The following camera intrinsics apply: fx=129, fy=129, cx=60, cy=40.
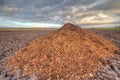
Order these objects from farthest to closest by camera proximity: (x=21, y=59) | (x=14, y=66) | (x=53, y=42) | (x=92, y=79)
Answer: (x=53, y=42), (x=21, y=59), (x=14, y=66), (x=92, y=79)

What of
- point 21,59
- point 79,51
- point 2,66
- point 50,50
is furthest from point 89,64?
point 2,66

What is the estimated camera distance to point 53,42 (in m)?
7.04

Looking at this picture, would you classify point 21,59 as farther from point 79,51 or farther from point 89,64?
point 89,64

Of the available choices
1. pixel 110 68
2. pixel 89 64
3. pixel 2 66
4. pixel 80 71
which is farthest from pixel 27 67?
pixel 110 68

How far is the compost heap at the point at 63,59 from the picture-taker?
479cm

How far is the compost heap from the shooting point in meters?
4.79

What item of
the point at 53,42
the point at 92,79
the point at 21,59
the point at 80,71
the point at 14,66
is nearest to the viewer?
the point at 92,79

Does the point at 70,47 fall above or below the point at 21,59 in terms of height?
above

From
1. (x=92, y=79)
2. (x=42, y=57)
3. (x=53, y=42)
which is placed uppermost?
(x=53, y=42)

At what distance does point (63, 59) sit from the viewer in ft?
18.2

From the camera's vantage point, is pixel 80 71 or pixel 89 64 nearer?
pixel 80 71

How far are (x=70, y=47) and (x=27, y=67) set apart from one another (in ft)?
7.41

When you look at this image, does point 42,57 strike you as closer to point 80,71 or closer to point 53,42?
point 53,42

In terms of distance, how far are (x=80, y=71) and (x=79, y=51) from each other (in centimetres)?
142
